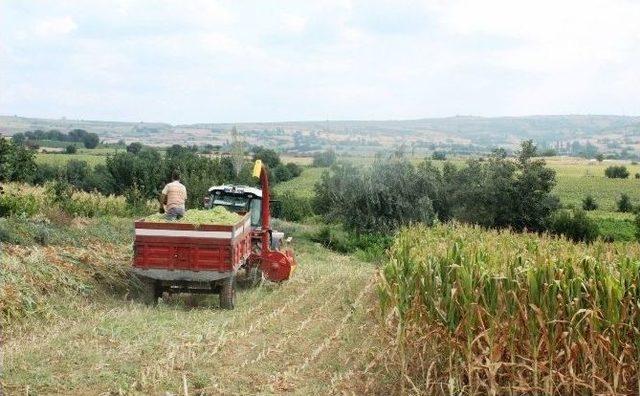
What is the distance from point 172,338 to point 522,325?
4.92 meters

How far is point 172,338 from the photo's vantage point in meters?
10.9

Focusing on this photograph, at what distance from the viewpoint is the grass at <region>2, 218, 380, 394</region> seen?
895 centimetres

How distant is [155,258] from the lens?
13.7 m

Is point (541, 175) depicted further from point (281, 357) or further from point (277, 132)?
point (277, 132)

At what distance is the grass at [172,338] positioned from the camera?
8.95 m

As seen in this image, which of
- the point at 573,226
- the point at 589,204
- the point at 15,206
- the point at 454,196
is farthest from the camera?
the point at 589,204

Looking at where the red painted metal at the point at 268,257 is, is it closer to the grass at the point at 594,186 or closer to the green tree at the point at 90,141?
the grass at the point at 594,186

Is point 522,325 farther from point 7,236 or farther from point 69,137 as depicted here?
point 69,137

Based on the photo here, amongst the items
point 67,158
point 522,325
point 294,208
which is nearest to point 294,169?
point 67,158

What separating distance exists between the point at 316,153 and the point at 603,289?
80008 millimetres

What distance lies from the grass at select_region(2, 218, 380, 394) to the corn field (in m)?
1.08

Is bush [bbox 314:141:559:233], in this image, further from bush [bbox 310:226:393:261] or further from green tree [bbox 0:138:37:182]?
green tree [bbox 0:138:37:182]

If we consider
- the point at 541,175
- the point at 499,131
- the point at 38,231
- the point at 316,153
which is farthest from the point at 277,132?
the point at 38,231

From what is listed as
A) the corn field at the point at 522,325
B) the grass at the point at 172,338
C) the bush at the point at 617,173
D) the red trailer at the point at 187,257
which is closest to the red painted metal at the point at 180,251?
the red trailer at the point at 187,257
